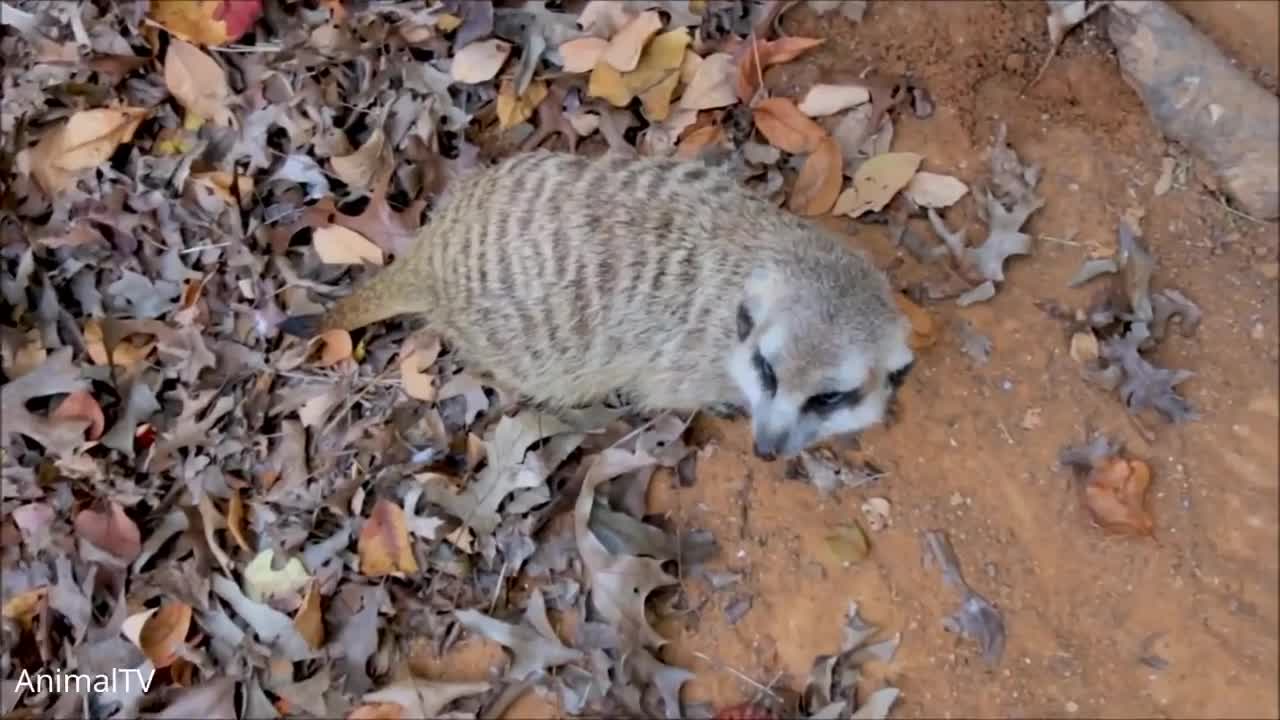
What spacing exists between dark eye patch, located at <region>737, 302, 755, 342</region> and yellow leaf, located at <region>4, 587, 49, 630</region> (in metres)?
1.42

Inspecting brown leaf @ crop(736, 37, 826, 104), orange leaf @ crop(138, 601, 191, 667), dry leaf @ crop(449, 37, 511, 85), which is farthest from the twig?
dry leaf @ crop(449, 37, 511, 85)

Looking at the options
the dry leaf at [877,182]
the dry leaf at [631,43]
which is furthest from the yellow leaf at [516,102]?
the dry leaf at [877,182]

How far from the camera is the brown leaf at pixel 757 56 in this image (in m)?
2.27

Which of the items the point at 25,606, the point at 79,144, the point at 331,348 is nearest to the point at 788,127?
the point at 331,348

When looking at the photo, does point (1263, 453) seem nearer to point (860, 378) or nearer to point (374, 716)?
point (860, 378)

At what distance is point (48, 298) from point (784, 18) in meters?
1.59

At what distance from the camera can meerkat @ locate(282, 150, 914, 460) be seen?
1778 mm

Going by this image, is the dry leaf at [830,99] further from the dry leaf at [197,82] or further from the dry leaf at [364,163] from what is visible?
the dry leaf at [197,82]

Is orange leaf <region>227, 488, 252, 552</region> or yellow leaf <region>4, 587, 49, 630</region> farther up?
orange leaf <region>227, 488, 252, 552</region>

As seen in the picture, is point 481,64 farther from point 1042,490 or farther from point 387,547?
point 1042,490

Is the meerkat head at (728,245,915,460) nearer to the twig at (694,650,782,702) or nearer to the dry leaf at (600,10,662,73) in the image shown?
the twig at (694,650,782,702)

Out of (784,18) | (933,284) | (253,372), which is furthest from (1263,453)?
(253,372)

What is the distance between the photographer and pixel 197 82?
7.95 feet

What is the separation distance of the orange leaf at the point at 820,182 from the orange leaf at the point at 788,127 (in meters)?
0.03
